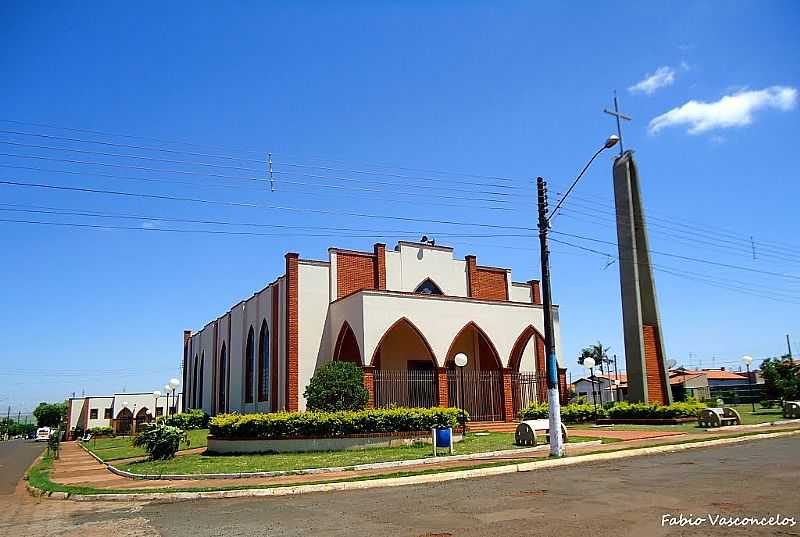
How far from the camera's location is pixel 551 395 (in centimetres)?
1603

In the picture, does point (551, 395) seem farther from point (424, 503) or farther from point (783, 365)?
point (783, 365)

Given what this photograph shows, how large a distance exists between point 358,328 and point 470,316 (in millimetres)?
5053

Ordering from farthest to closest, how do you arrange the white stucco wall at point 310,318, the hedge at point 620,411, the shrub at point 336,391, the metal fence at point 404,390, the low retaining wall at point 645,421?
the white stucco wall at point 310,318 → the hedge at point 620,411 → the low retaining wall at point 645,421 → the metal fence at point 404,390 → the shrub at point 336,391

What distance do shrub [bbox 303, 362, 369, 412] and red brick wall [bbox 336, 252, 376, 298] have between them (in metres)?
7.08

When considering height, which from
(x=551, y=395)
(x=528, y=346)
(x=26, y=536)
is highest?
(x=528, y=346)

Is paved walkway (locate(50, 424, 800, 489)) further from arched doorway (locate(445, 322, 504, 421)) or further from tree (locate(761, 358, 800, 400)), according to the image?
tree (locate(761, 358, 800, 400))

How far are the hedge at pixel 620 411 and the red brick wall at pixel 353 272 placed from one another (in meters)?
8.93

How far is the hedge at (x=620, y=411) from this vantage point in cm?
2488

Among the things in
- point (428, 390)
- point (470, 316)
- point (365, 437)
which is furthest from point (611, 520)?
point (470, 316)

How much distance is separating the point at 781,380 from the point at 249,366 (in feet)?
88.8

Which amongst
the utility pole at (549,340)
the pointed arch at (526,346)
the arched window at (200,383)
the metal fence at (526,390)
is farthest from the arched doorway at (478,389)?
the arched window at (200,383)

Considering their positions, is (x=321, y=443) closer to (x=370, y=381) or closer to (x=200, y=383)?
(x=370, y=381)

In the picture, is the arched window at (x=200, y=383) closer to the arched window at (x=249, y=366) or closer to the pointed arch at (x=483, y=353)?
the arched window at (x=249, y=366)

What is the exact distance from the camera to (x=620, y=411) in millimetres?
26844
